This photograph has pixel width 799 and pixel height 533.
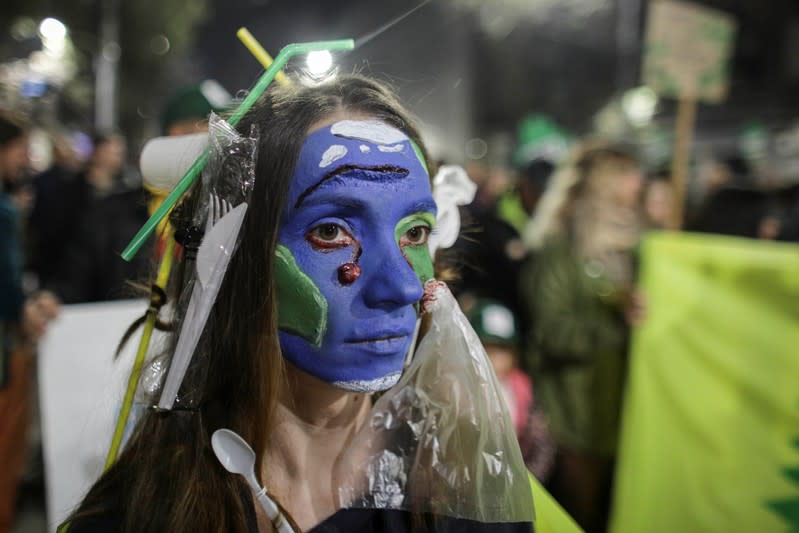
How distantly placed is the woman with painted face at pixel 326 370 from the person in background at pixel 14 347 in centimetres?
146

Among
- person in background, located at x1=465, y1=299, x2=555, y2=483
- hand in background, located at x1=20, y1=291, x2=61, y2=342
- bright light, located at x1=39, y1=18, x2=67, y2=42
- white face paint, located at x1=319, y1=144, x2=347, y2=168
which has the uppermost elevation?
bright light, located at x1=39, y1=18, x2=67, y2=42

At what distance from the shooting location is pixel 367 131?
1.18m

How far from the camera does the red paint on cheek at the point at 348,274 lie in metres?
1.13

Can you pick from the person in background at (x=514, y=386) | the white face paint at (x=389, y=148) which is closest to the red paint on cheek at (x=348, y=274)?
the white face paint at (x=389, y=148)

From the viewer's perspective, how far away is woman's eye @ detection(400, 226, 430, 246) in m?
1.22

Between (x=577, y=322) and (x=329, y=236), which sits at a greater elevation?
(x=329, y=236)

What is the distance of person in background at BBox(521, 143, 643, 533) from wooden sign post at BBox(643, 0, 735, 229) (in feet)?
2.90

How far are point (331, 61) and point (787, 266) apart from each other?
1.91 m

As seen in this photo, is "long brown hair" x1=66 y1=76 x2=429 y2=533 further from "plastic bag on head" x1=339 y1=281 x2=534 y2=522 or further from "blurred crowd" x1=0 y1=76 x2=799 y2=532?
"blurred crowd" x1=0 y1=76 x2=799 y2=532

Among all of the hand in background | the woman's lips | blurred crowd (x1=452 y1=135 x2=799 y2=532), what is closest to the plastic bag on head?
the woman's lips

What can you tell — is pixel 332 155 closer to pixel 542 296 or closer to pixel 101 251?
pixel 542 296

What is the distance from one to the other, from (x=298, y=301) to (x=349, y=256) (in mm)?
123

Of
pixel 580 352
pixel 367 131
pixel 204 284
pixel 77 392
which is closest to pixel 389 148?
pixel 367 131

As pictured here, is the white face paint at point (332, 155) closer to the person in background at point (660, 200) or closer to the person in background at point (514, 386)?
the person in background at point (514, 386)
